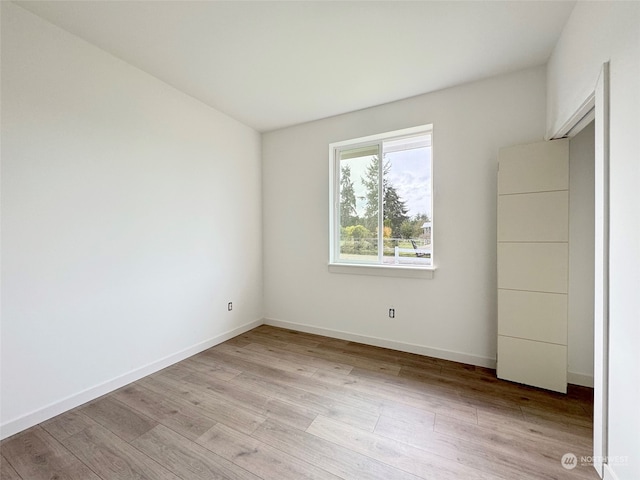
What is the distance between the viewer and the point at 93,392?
1.96 metres

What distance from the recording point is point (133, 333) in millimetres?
2213

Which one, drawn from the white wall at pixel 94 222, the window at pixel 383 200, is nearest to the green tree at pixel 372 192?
the window at pixel 383 200

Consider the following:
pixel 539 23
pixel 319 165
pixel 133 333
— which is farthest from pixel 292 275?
pixel 539 23

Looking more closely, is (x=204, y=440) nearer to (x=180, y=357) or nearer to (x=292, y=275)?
(x=180, y=357)

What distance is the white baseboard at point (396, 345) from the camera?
7.93ft

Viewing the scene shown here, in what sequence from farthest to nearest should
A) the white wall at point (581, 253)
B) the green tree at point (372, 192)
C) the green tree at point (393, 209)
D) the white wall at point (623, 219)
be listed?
the green tree at point (372, 192) → the green tree at point (393, 209) → the white wall at point (581, 253) → the white wall at point (623, 219)

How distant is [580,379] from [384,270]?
1815mm

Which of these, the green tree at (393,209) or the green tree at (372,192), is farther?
the green tree at (372,192)

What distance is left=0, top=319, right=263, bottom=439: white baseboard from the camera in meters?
1.61

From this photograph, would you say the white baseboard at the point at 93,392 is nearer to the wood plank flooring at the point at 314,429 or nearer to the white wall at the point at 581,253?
the wood plank flooring at the point at 314,429

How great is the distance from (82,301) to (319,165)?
268 cm

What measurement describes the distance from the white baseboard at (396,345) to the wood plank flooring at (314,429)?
0.31 ft

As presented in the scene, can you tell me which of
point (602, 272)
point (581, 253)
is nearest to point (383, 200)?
point (581, 253)

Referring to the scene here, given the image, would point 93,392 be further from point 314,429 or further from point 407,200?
point 407,200
